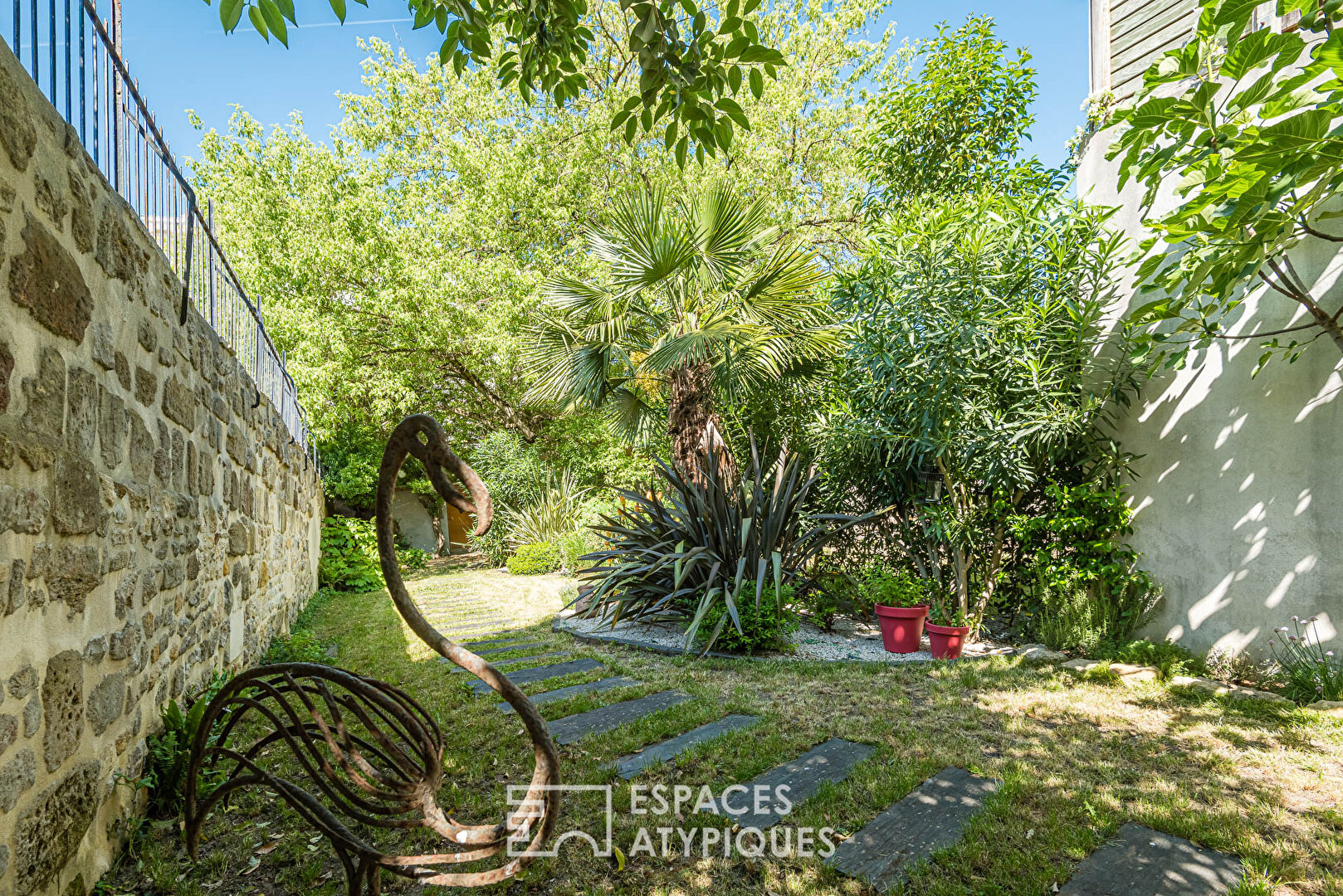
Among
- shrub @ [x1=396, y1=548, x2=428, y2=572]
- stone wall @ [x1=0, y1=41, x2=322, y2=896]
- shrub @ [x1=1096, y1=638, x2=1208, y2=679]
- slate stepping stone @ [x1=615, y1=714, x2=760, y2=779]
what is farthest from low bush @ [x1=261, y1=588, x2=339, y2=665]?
shrub @ [x1=396, y1=548, x2=428, y2=572]

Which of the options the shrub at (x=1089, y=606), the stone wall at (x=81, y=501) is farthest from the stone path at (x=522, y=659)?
the shrub at (x=1089, y=606)

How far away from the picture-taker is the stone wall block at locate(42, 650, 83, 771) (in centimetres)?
143

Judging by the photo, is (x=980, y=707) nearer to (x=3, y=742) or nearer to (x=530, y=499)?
(x=3, y=742)

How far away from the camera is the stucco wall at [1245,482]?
10.8 ft

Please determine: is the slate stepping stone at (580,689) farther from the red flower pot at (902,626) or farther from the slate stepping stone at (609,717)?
the red flower pot at (902,626)

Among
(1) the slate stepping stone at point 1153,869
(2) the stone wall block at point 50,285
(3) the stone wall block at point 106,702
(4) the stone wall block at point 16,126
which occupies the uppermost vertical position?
(4) the stone wall block at point 16,126

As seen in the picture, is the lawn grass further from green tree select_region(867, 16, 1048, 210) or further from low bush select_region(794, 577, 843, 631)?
green tree select_region(867, 16, 1048, 210)

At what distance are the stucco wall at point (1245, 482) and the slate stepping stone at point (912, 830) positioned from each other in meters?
2.42

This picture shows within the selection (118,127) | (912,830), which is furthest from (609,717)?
(118,127)

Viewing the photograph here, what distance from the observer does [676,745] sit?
2676 mm

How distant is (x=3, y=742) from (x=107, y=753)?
59cm

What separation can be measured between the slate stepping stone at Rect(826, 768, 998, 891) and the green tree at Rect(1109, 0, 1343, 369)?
2156 millimetres

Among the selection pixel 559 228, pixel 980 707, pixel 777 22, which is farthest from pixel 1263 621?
pixel 777 22

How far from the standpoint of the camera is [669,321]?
5.91 metres
